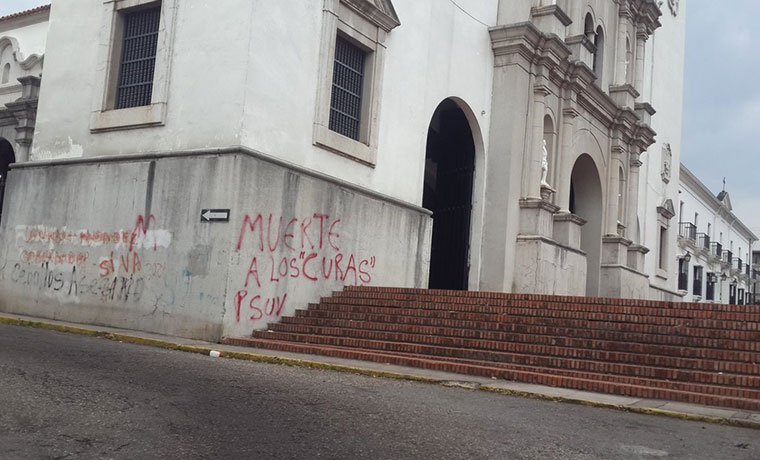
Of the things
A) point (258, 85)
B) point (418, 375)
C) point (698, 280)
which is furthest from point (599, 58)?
point (698, 280)

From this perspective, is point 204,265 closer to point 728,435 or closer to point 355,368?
point 355,368

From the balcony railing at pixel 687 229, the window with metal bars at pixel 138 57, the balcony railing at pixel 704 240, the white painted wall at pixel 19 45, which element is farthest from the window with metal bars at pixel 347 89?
the balcony railing at pixel 704 240

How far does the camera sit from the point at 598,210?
24.7m

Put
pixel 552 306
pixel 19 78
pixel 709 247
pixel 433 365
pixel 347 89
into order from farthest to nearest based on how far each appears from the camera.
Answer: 1. pixel 709 247
2. pixel 19 78
3. pixel 347 89
4. pixel 552 306
5. pixel 433 365

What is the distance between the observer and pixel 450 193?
65.4 ft

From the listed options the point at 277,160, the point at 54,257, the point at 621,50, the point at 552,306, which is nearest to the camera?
the point at 552,306

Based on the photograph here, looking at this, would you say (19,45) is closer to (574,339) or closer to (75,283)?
(75,283)

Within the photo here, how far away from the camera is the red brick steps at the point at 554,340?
29.7ft

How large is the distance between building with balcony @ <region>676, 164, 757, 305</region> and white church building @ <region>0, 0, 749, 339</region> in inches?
812

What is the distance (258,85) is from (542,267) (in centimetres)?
896

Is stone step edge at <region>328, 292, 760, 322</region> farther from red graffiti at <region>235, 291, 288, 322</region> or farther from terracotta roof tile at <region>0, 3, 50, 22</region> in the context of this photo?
terracotta roof tile at <region>0, 3, 50, 22</region>

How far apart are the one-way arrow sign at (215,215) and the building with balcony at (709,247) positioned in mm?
29239

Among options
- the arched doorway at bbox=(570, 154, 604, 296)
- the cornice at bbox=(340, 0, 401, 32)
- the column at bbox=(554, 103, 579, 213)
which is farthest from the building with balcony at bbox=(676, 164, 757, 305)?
the cornice at bbox=(340, 0, 401, 32)

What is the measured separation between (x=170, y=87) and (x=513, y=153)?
8961 mm
